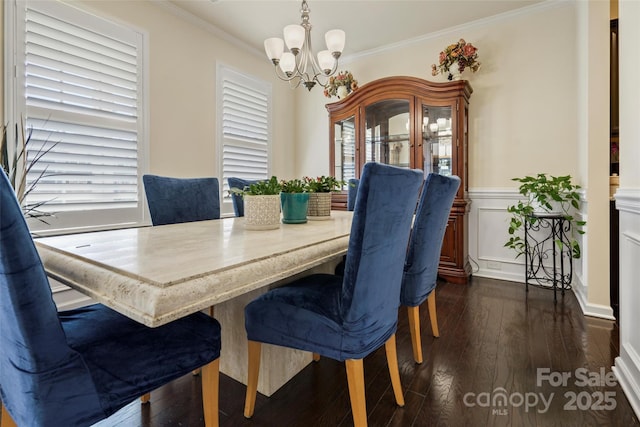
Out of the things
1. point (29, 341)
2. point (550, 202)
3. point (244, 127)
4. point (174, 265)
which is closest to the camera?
point (29, 341)

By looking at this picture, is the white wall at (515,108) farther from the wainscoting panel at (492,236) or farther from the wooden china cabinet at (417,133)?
the wooden china cabinet at (417,133)

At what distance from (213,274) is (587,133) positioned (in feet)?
9.37

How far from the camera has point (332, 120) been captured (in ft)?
12.9

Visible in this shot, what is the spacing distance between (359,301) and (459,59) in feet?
10.00

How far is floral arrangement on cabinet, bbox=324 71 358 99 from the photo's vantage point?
3.84 meters

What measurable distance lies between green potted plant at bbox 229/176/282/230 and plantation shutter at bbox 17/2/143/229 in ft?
5.72

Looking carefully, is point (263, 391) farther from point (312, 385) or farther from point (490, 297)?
point (490, 297)

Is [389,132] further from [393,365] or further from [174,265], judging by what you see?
[174,265]

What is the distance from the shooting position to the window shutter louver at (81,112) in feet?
7.22

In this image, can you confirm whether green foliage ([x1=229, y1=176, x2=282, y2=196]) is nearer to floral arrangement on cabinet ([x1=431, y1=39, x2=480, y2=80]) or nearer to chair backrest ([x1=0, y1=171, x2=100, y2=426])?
chair backrest ([x1=0, y1=171, x2=100, y2=426])

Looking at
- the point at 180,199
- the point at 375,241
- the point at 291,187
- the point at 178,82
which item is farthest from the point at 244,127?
the point at 375,241

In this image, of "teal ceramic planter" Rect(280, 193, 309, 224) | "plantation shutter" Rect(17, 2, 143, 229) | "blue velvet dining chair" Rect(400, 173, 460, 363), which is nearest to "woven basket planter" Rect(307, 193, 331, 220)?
"teal ceramic planter" Rect(280, 193, 309, 224)

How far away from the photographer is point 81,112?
7.88 ft

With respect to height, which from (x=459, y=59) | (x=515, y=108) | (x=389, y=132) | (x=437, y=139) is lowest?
(x=437, y=139)
